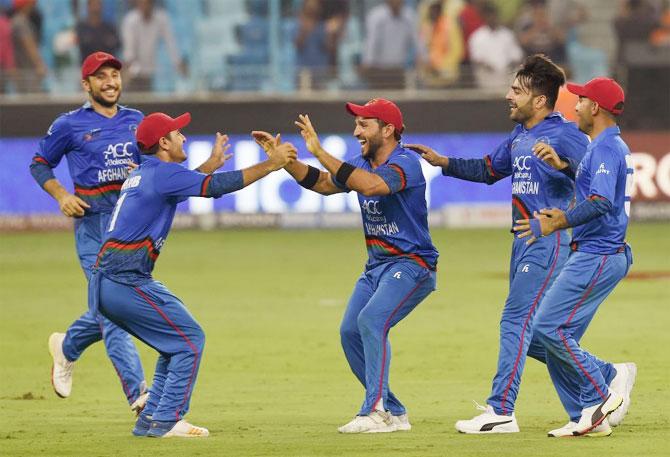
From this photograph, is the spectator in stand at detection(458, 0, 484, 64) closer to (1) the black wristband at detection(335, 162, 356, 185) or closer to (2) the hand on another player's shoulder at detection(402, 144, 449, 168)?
(2) the hand on another player's shoulder at detection(402, 144, 449, 168)

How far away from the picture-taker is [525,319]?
28.7 ft

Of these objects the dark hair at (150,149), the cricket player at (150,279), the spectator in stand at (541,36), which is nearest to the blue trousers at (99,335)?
the cricket player at (150,279)

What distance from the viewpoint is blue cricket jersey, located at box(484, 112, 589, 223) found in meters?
8.79

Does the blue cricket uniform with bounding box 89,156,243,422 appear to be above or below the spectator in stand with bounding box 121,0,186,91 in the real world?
above

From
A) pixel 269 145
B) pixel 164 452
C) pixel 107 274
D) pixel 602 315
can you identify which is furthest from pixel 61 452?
pixel 602 315

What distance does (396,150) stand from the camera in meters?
9.05

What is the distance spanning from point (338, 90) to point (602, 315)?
429 inches

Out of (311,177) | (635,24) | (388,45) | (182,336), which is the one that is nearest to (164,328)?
(182,336)

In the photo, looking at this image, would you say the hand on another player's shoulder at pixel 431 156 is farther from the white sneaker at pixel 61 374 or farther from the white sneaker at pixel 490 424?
the white sneaker at pixel 61 374

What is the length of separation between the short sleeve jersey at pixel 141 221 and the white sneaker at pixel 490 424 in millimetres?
2142

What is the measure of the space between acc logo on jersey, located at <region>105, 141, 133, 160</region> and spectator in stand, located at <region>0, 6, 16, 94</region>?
15251 mm

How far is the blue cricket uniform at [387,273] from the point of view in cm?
871

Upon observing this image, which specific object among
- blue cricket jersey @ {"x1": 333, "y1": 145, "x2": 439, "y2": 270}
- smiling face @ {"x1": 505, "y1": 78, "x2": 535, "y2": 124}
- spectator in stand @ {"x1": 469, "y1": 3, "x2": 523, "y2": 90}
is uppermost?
smiling face @ {"x1": 505, "y1": 78, "x2": 535, "y2": 124}

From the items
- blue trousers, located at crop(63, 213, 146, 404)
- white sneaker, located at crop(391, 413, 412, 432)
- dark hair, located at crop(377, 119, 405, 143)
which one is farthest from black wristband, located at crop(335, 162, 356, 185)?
blue trousers, located at crop(63, 213, 146, 404)
